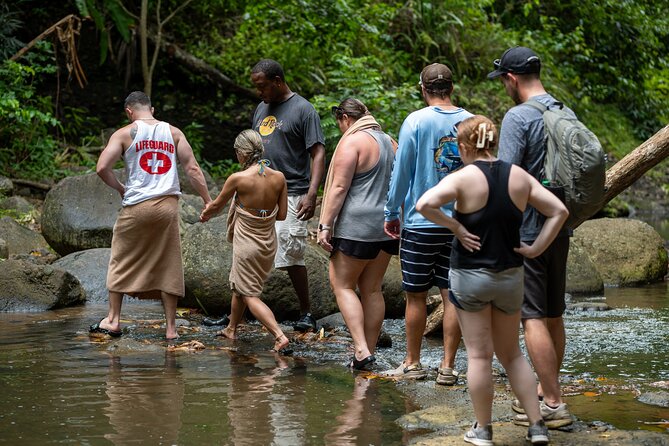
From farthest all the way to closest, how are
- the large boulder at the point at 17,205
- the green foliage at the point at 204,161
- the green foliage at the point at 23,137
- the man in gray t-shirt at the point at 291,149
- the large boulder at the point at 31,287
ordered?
the green foliage at the point at 204,161 → the green foliage at the point at 23,137 → the large boulder at the point at 17,205 → the large boulder at the point at 31,287 → the man in gray t-shirt at the point at 291,149

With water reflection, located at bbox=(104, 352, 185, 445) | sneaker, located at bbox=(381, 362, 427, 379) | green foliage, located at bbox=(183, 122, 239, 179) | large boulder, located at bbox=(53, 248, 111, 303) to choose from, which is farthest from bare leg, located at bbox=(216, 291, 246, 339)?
green foliage, located at bbox=(183, 122, 239, 179)

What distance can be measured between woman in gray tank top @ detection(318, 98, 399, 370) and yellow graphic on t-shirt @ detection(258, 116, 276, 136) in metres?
1.47

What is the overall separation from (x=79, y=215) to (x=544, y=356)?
805 cm

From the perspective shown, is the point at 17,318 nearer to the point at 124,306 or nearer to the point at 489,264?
the point at 124,306

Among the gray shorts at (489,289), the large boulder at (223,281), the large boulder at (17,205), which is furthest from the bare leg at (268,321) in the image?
the large boulder at (17,205)

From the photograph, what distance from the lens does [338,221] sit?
22.9 ft

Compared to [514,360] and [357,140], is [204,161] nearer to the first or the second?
[357,140]

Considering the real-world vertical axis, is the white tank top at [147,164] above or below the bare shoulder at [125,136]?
below

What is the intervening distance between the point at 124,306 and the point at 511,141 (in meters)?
6.11

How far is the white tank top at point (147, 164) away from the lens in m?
8.02

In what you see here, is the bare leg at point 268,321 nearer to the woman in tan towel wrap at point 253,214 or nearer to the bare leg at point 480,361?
the woman in tan towel wrap at point 253,214

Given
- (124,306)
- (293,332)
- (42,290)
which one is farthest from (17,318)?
(293,332)

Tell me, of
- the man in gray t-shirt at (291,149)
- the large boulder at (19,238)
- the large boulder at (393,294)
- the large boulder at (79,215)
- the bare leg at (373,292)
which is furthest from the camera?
the large boulder at (19,238)

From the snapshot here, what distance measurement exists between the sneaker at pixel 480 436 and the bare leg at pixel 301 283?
388 cm
